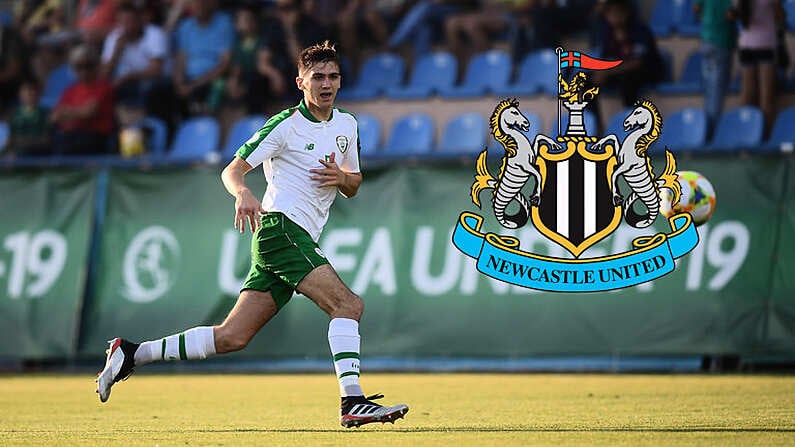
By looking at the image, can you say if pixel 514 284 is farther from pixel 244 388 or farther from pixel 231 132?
pixel 231 132

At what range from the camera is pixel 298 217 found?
8.23 metres

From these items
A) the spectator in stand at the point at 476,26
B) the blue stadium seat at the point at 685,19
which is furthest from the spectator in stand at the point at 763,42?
the spectator in stand at the point at 476,26

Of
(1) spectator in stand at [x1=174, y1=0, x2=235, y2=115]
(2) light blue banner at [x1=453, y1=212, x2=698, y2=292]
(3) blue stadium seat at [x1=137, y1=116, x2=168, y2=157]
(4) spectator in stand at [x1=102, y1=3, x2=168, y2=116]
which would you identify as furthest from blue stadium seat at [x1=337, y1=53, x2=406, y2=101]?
(2) light blue banner at [x1=453, y1=212, x2=698, y2=292]

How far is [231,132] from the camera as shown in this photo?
57.6 feet

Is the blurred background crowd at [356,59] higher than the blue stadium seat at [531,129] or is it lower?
higher

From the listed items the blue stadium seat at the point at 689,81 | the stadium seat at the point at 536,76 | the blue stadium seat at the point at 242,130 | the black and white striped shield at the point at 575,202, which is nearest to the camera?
the black and white striped shield at the point at 575,202

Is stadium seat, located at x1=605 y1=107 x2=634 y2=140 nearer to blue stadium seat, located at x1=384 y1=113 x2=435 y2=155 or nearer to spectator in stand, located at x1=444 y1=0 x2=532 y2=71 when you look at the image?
blue stadium seat, located at x1=384 y1=113 x2=435 y2=155

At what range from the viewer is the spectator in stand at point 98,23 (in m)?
20.1

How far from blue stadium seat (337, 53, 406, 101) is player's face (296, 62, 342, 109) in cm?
961

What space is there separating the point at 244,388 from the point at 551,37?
23.5ft

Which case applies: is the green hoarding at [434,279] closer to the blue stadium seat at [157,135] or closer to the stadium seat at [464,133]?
the stadium seat at [464,133]

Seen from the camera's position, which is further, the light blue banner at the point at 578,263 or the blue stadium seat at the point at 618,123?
the blue stadium seat at the point at 618,123

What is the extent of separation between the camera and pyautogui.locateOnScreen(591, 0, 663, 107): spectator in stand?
15.6 meters

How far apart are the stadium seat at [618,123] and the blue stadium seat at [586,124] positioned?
0.17 m
